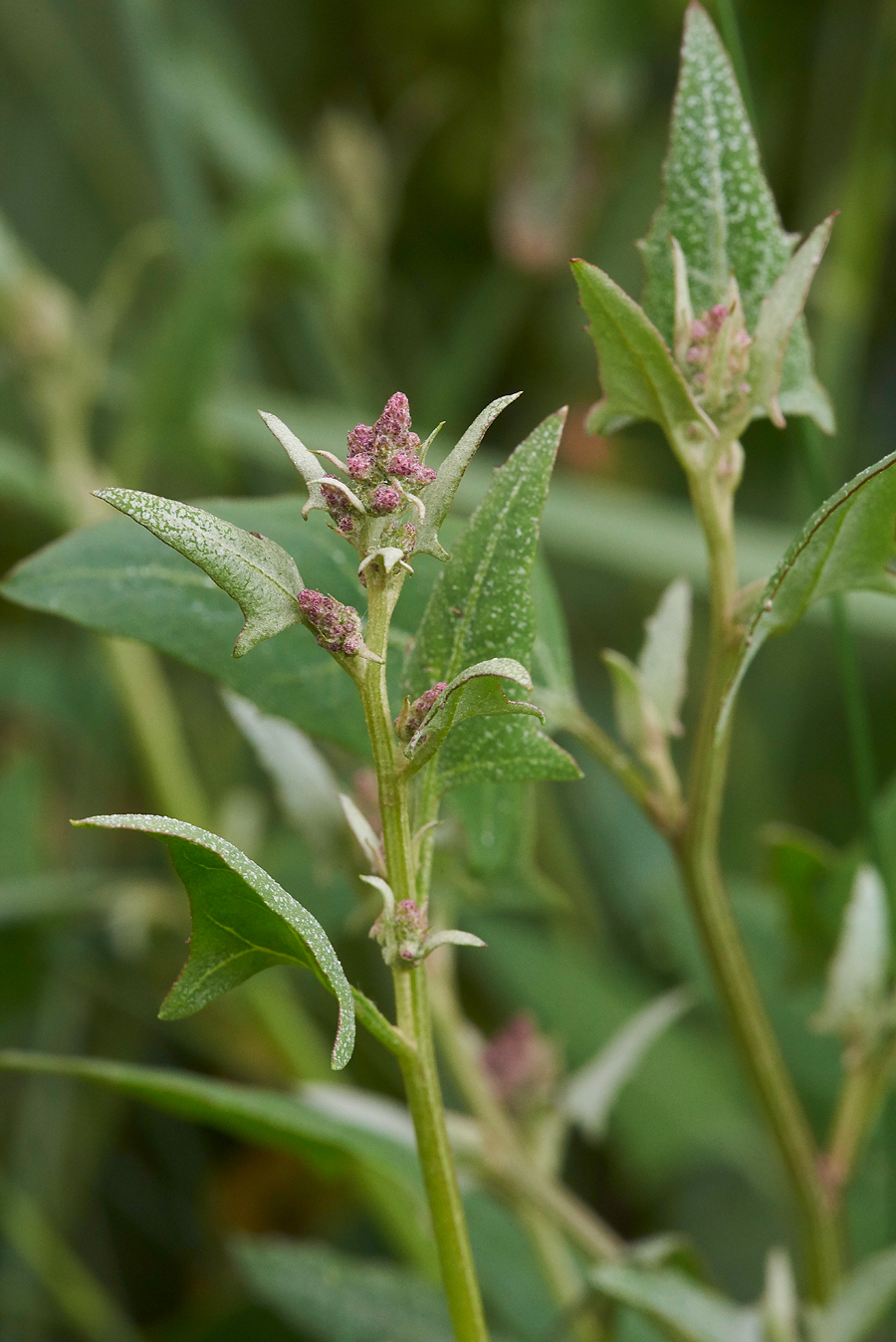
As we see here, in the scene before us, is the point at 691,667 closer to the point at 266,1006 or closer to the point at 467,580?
the point at 266,1006

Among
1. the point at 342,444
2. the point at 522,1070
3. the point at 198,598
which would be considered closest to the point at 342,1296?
the point at 522,1070

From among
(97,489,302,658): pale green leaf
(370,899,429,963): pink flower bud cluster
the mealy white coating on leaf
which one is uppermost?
(97,489,302,658): pale green leaf

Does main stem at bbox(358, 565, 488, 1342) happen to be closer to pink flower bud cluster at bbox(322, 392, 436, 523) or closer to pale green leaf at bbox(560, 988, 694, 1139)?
pink flower bud cluster at bbox(322, 392, 436, 523)

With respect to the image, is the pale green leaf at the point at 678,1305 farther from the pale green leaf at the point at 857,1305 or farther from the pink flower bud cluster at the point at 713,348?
the pink flower bud cluster at the point at 713,348

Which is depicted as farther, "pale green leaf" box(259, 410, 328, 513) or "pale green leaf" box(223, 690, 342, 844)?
"pale green leaf" box(223, 690, 342, 844)

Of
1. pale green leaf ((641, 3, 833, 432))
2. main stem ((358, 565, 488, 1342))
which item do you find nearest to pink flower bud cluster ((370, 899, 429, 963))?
main stem ((358, 565, 488, 1342))

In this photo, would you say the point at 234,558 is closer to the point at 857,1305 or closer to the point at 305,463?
the point at 305,463

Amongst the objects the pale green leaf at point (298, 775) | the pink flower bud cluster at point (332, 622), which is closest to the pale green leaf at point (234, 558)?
the pink flower bud cluster at point (332, 622)
